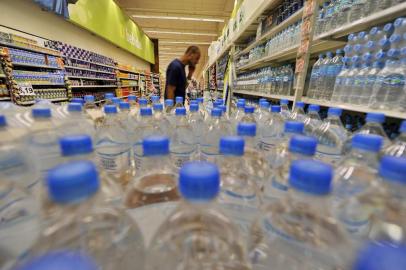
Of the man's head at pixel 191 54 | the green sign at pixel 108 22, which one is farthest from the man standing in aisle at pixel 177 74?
the green sign at pixel 108 22

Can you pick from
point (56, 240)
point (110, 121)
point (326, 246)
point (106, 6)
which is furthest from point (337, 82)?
point (106, 6)

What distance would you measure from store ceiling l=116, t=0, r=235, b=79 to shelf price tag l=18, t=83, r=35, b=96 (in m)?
6.02

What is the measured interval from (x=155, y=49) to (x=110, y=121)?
1391 centimetres

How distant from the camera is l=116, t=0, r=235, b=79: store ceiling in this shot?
25.1 feet

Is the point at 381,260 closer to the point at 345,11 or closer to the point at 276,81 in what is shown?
the point at 345,11

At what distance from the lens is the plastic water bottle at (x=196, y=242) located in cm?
38

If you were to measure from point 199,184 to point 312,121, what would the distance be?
3.91ft

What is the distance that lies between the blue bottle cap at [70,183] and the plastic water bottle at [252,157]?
1.59ft

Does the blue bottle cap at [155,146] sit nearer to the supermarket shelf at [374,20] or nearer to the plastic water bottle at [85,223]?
the plastic water bottle at [85,223]

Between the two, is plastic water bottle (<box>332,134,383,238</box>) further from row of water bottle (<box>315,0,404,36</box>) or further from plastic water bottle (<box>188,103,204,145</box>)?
row of water bottle (<box>315,0,404,36</box>)

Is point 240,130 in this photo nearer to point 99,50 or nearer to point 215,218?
point 215,218

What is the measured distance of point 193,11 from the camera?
820cm

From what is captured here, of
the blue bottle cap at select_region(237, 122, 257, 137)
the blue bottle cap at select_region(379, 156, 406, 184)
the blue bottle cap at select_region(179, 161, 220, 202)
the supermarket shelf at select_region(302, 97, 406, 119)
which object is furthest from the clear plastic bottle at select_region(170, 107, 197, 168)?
the supermarket shelf at select_region(302, 97, 406, 119)

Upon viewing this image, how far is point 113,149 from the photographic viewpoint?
82cm
